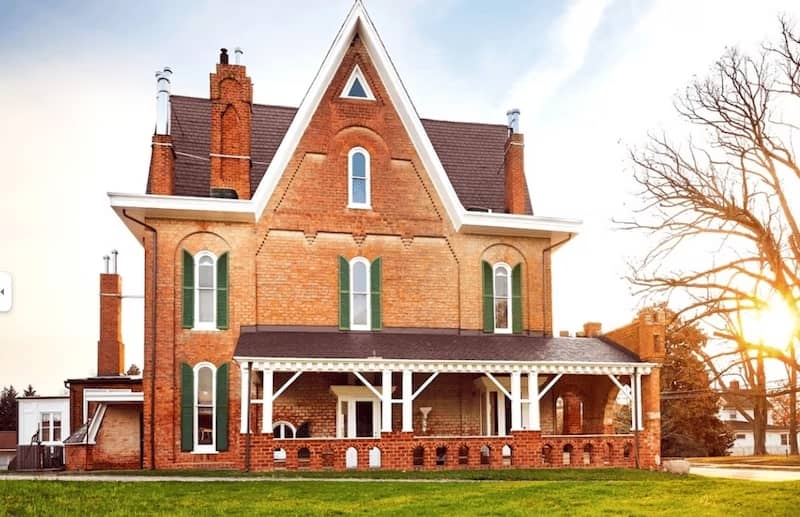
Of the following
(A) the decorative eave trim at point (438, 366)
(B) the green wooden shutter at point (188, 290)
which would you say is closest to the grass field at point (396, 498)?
(A) the decorative eave trim at point (438, 366)

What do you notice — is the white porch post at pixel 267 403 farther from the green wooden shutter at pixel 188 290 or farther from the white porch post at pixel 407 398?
the white porch post at pixel 407 398

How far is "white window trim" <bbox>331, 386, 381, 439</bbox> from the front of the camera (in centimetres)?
2555

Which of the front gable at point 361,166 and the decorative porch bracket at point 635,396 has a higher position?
the front gable at point 361,166

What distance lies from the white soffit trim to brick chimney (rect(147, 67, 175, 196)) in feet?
2.95

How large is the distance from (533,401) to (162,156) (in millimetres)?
11699

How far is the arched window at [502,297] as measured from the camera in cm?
2767

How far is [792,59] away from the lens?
828 inches

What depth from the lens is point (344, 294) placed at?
2628 centimetres

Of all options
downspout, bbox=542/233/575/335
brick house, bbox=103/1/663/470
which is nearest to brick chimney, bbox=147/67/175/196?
brick house, bbox=103/1/663/470

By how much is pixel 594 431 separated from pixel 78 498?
16883mm

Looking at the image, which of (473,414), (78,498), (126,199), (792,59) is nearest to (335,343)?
(473,414)

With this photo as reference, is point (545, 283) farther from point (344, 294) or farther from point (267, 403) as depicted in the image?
point (267, 403)

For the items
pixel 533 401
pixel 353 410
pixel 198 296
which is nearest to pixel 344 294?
pixel 353 410

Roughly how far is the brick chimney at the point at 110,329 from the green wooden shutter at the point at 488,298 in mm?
12311
